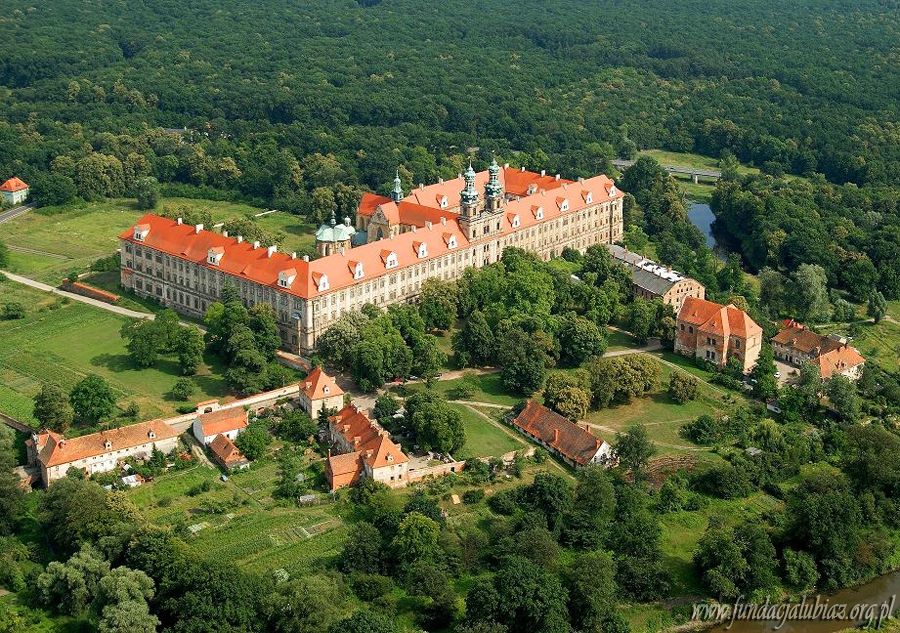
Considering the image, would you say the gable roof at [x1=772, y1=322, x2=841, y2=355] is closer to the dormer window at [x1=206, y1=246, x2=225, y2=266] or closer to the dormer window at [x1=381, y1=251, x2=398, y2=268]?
the dormer window at [x1=381, y1=251, x2=398, y2=268]

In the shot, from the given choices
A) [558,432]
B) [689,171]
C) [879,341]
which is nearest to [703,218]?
[689,171]

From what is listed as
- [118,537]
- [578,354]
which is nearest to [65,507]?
[118,537]

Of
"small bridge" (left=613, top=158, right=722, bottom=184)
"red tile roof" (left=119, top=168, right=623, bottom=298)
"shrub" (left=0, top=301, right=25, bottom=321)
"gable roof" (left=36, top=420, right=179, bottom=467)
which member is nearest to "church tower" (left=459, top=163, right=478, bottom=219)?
"red tile roof" (left=119, top=168, right=623, bottom=298)

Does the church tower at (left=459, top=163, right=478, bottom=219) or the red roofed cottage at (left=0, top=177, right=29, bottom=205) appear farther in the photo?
the red roofed cottage at (left=0, top=177, right=29, bottom=205)

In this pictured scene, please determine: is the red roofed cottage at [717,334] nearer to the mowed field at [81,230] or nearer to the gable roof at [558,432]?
the gable roof at [558,432]

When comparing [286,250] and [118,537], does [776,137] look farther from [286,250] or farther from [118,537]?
[118,537]

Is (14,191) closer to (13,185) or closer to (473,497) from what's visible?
(13,185)

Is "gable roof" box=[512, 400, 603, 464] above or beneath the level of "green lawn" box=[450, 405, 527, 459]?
above
